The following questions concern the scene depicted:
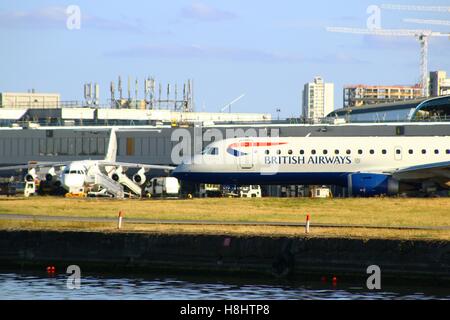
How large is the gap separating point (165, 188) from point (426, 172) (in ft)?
90.5

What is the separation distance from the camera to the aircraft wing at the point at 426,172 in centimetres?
7558

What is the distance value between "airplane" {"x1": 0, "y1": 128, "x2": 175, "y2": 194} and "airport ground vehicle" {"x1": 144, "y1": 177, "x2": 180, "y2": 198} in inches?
47.9

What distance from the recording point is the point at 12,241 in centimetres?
5331

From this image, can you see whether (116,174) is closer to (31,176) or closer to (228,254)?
(31,176)

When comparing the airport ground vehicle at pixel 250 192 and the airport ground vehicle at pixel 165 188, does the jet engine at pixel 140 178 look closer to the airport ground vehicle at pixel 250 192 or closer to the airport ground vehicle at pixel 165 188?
the airport ground vehicle at pixel 165 188

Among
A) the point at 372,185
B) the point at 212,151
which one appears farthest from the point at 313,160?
the point at 212,151

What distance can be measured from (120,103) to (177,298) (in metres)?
158

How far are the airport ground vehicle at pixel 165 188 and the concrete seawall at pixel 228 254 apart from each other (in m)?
42.5

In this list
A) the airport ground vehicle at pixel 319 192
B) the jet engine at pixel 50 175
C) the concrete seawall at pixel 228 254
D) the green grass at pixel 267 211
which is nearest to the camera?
the concrete seawall at pixel 228 254

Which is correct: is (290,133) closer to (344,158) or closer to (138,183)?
(138,183)

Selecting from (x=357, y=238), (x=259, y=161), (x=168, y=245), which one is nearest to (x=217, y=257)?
(x=168, y=245)

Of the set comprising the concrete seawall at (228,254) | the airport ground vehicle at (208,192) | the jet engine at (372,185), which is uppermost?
the jet engine at (372,185)

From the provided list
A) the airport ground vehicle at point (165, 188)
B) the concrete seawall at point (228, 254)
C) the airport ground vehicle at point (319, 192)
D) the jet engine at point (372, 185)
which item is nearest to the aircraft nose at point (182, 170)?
the jet engine at point (372, 185)

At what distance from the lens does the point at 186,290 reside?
43656mm
